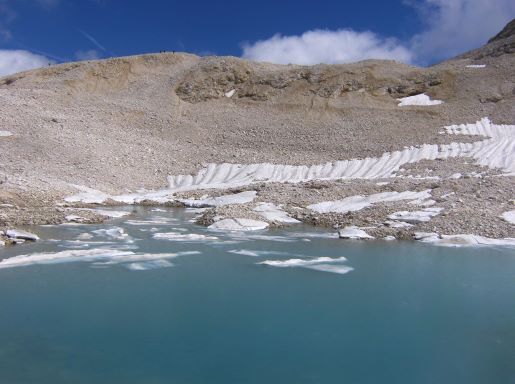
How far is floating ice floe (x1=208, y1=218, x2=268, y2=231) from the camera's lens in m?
18.2

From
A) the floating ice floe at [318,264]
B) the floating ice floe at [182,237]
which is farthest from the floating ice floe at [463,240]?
the floating ice floe at [182,237]

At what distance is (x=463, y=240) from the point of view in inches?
625

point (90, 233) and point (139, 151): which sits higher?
point (139, 151)

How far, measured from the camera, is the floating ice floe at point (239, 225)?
1820cm

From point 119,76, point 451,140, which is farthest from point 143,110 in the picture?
point 451,140

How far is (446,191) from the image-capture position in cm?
2067

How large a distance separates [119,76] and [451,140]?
29.9 metres

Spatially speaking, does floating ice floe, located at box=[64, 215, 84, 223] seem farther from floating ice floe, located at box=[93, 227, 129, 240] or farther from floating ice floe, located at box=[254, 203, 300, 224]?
floating ice floe, located at box=[254, 203, 300, 224]

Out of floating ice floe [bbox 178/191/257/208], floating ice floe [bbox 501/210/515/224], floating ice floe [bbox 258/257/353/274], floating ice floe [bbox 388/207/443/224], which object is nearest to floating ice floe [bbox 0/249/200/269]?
floating ice floe [bbox 258/257/353/274]

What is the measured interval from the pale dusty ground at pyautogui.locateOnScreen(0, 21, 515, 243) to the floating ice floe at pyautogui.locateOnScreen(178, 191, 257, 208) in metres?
0.79

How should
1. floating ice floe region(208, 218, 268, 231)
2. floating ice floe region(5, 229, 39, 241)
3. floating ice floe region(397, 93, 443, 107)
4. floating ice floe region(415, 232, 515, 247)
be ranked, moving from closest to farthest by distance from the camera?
floating ice floe region(5, 229, 39, 241)
floating ice floe region(415, 232, 515, 247)
floating ice floe region(208, 218, 268, 231)
floating ice floe region(397, 93, 443, 107)

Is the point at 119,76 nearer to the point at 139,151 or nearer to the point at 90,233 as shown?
the point at 139,151

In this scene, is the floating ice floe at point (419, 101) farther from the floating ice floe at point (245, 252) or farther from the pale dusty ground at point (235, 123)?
the floating ice floe at point (245, 252)

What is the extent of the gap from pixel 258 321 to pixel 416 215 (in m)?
10.7
